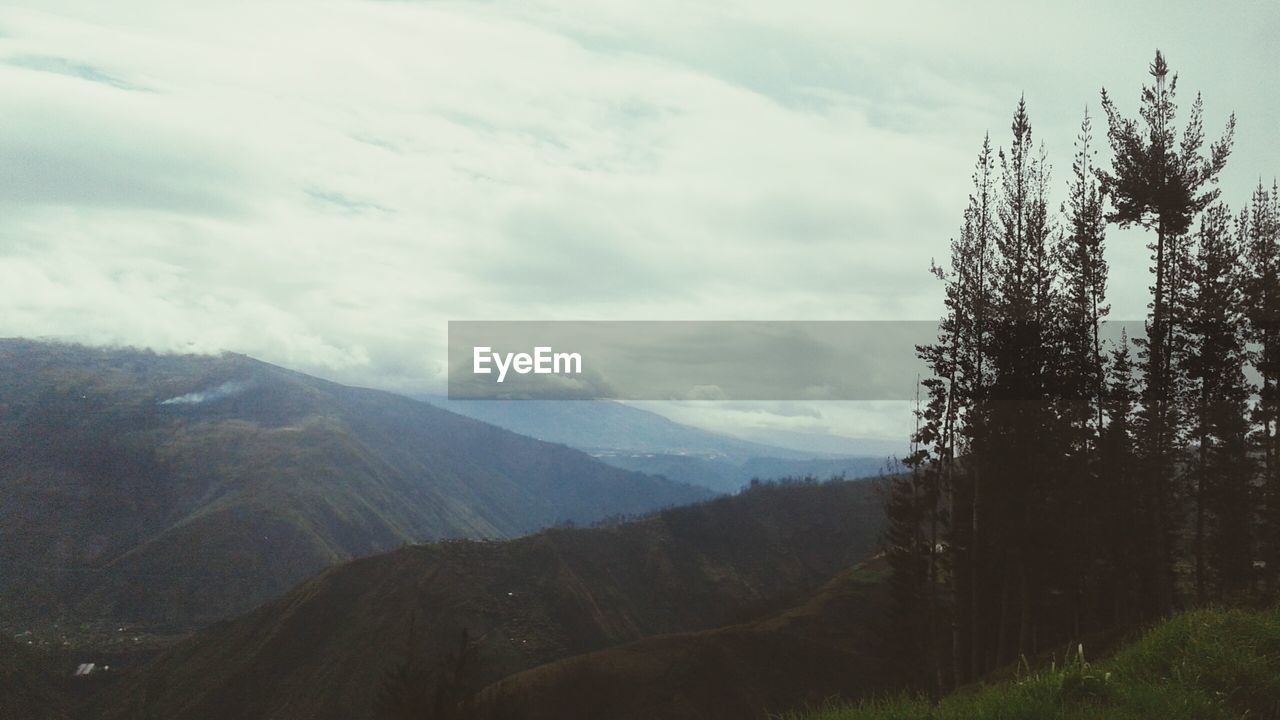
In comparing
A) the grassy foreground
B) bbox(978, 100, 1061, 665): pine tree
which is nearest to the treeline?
bbox(978, 100, 1061, 665): pine tree

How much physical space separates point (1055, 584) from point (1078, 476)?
5.78m

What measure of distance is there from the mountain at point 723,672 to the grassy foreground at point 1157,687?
242 feet

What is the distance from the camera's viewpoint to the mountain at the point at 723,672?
8188 cm

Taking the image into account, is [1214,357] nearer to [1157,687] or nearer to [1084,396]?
[1084,396]

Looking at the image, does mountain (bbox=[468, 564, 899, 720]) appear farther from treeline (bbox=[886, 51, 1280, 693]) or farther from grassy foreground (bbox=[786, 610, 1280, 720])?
grassy foreground (bbox=[786, 610, 1280, 720])

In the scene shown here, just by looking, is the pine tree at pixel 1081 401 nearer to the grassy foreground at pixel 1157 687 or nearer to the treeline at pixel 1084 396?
the treeline at pixel 1084 396

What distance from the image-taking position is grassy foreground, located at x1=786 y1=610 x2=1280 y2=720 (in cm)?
759

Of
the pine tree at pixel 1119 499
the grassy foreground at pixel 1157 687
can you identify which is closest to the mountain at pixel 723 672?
the pine tree at pixel 1119 499

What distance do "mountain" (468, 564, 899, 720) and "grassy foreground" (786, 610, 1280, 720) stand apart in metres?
73.8

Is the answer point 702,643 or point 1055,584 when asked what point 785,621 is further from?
point 1055,584

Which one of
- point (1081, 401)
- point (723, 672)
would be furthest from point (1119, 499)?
point (723, 672)

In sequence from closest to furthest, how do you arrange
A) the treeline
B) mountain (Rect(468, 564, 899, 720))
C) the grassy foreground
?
the grassy foreground, the treeline, mountain (Rect(468, 564, 899, 720))

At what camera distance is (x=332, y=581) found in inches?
7766

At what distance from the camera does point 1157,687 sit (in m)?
7.93
